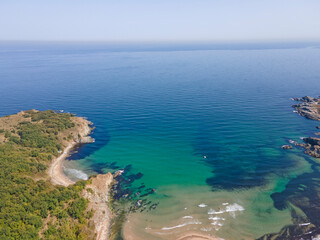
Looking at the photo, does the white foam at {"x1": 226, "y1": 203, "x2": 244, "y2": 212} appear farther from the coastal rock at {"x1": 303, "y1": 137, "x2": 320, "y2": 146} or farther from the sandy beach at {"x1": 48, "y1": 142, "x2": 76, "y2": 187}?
the coastal rock at {"x1": 303, "y1": 137, "x2": 320, "y2": 146}

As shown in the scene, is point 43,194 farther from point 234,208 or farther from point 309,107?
point 309,107

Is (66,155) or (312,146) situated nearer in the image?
(312,146)

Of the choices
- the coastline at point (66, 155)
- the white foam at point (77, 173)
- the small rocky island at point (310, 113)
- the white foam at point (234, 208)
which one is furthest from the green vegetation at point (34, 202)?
the small rocky island at point (310, 113)

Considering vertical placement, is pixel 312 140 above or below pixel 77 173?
above

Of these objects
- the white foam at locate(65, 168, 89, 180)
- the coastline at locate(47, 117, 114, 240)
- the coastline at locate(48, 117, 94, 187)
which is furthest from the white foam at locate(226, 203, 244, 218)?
the coastline at locate(48, 117, 94, 187)

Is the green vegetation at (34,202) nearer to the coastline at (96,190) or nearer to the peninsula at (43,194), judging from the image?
the peninsula at (43,194)

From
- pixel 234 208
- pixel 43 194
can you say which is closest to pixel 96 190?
pixel 43 194
